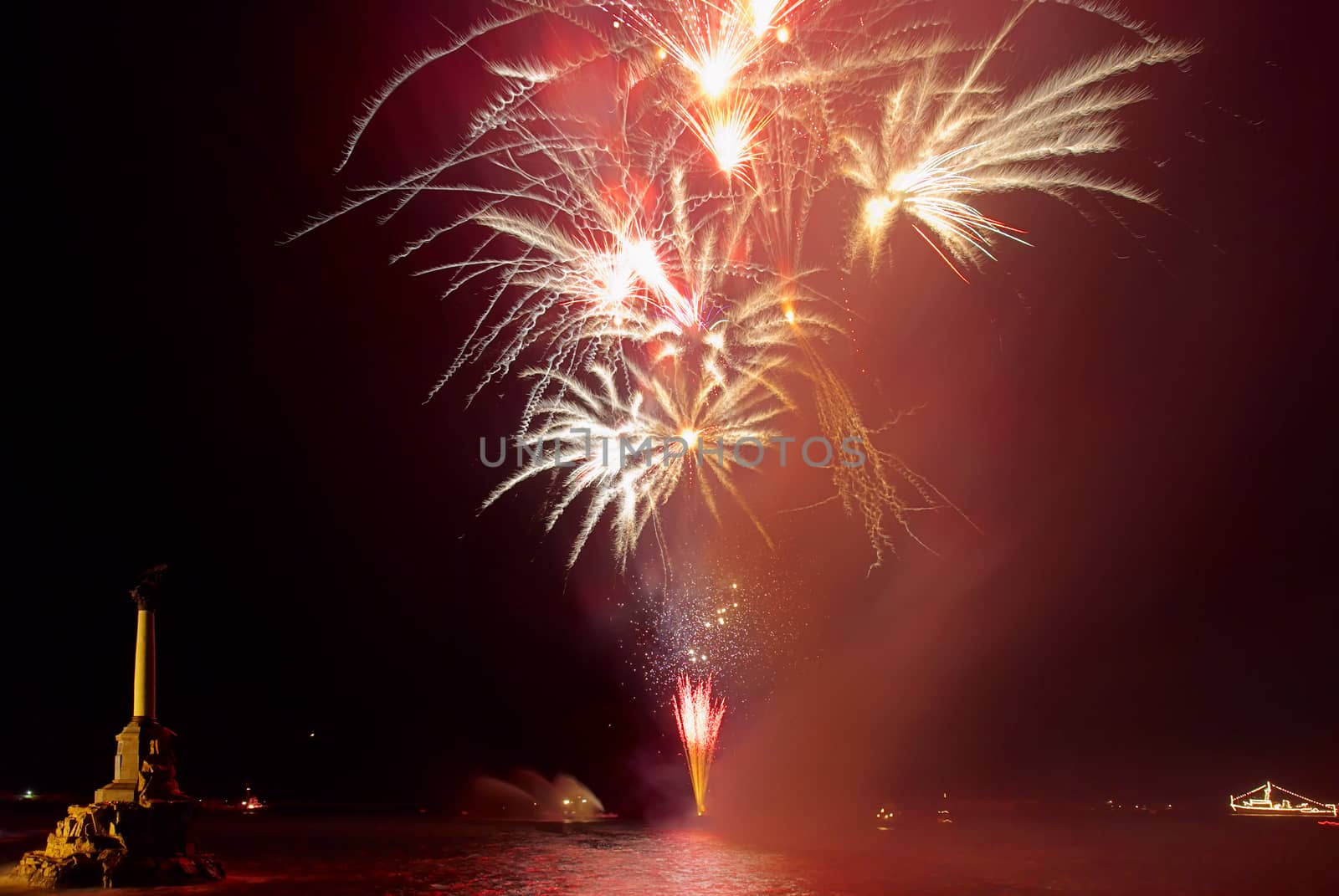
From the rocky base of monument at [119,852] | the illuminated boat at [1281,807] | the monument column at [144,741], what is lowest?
the illuminated boat at [1281,807]

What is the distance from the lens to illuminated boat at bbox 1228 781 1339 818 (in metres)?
89.1

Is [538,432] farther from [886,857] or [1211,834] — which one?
[1211,834]

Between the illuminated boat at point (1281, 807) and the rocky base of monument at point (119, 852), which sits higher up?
the rocky base of monument at point (119, 852)

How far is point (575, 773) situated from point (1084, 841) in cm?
2719

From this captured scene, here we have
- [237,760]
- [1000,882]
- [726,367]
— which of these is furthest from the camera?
[237,760]

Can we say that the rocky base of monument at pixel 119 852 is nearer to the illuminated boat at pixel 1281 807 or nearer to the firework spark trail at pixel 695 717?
the firework spark trail at pixel 695 717

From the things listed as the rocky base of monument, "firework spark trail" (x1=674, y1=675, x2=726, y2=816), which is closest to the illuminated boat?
"firework spark trail" (x1=674, y1=675, x2=726, y2=816)

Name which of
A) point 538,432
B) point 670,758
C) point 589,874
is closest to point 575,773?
point 670,758

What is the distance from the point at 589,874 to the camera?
21.7 meters

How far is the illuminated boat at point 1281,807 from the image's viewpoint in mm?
89062

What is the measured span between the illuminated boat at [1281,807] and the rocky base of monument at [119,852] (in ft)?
313

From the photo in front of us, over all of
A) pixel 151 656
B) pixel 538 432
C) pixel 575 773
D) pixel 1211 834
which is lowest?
pixel 1211 834

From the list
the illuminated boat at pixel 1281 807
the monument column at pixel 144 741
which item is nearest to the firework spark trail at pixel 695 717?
the monument column at pixel 144 741

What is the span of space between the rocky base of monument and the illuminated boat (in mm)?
95309
